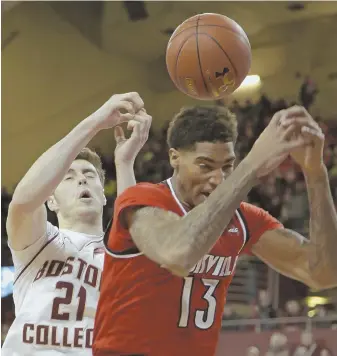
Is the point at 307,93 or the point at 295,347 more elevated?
the point at 307,93

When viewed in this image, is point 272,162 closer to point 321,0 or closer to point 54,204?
point 54,204

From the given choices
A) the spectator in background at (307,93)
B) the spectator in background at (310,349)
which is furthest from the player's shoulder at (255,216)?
the spectator in background at (307,93)

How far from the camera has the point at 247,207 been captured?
10.4ft

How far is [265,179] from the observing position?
11.6m

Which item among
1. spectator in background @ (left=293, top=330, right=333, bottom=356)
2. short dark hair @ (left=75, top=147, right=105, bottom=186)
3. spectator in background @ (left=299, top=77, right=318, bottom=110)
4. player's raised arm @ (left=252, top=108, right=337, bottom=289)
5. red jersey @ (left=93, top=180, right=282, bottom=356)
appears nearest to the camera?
player's raised arm @ (left=252, top=108, right=337, bottom=289)

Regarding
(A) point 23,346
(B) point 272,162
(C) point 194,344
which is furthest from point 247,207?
(A) point 23,346

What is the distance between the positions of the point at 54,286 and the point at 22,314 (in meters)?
0.21

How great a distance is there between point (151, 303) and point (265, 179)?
897cm

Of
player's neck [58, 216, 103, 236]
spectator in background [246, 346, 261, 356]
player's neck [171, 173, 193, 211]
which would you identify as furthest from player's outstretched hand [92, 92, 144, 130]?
spectator in background [246, 346, 261, 356]

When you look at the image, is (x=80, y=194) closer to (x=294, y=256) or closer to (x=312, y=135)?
(x=294, y=256)

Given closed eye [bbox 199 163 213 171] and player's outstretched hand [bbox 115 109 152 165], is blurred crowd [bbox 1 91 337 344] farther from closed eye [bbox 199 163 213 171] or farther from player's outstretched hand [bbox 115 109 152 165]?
closed eye [bbox 199 163 213 171]

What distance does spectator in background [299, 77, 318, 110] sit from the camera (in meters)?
12.7

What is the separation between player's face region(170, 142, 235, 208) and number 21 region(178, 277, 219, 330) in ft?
1.03

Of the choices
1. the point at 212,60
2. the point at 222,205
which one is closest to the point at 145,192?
the point at 222,205
